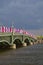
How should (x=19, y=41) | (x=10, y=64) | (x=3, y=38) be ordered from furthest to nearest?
(x=19, y=41)
(x=3, y=38)
(x=10, y=64)

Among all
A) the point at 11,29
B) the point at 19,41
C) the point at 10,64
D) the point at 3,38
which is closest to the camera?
the point at 10,64

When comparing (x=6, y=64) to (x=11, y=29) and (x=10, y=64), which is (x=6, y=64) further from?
(x=11, y=29)

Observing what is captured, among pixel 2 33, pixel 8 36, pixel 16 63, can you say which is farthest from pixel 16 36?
pixel 16 63

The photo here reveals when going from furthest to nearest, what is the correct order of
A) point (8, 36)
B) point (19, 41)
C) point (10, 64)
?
point (19, 41), point (8, 36), point (10, 64)

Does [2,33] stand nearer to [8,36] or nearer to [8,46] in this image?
[8,36]

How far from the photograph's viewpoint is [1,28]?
8481 centimetres

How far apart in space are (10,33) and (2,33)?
10342 millimetres

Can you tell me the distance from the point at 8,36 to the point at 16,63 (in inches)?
1356

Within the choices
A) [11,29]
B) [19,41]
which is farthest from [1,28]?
[19,41]

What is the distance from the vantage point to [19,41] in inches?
4454

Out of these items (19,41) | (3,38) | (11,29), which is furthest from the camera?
(19,41)

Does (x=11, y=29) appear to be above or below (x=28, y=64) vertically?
above

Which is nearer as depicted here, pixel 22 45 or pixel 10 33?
pixel 10 33

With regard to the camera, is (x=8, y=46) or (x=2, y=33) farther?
(x=8, y=46)
